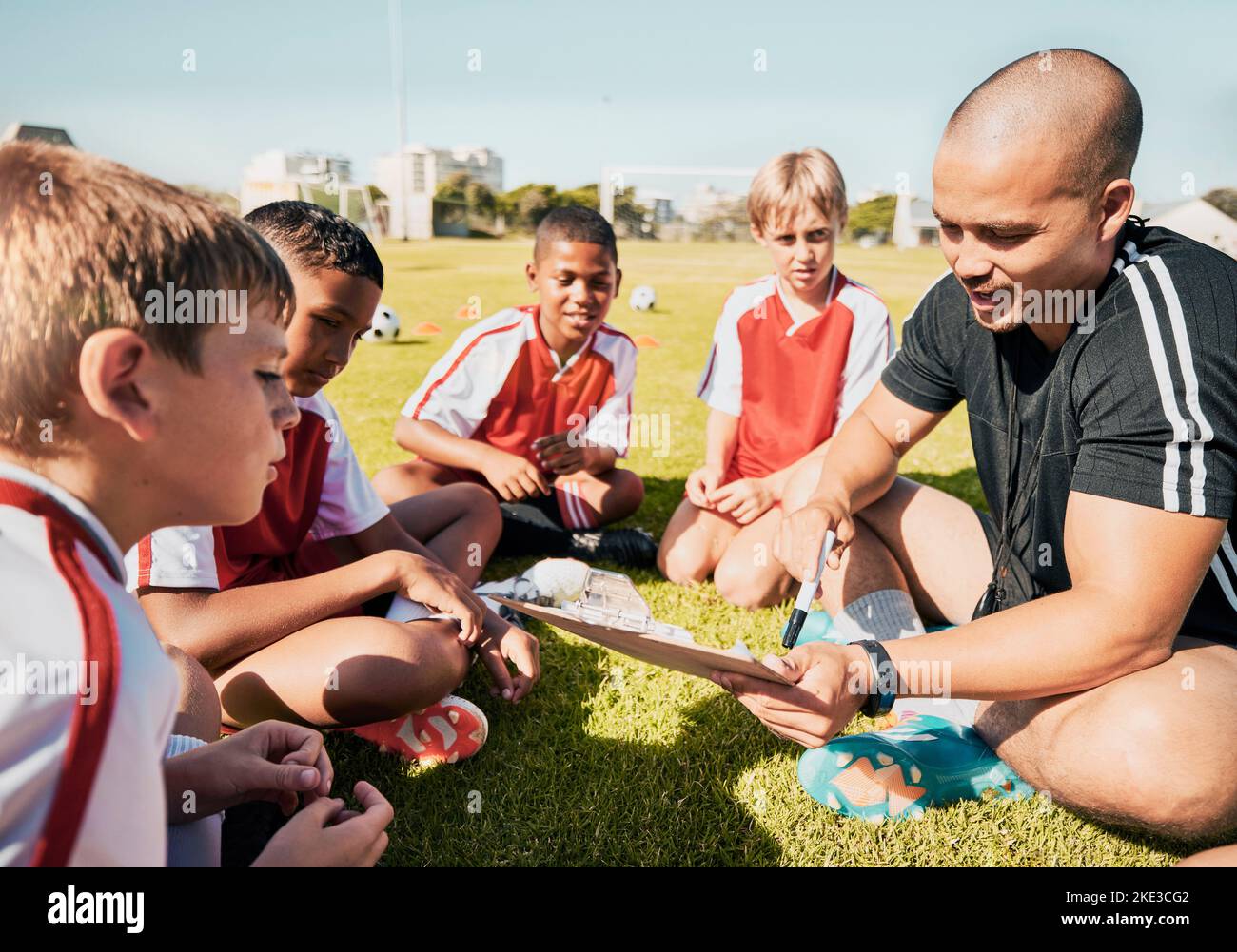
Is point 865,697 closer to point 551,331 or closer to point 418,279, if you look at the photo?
point 551,331

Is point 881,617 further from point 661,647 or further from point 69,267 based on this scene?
point 69,267

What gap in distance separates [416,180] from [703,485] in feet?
145

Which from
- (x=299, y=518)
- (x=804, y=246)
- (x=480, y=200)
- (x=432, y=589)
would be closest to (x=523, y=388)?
(x=804, y=246)

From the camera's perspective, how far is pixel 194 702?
1979mm

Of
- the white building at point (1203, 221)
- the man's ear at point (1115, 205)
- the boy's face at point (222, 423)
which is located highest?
the white building at point (1203, 221)

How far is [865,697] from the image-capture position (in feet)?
6.94

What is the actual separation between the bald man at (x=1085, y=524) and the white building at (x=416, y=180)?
33.9 m

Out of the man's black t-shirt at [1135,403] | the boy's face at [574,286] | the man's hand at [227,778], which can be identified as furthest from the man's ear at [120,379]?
the boy's face at [574,286]

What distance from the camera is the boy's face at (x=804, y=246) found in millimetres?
3922

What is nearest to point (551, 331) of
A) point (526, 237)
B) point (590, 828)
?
point (590, 828)

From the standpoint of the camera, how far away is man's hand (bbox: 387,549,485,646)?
7.98 feet

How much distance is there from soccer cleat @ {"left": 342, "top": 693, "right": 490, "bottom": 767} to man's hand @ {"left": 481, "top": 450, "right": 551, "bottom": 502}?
4.67 ft

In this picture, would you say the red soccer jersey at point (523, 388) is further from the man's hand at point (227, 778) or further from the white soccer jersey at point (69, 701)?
the white soccer jersey at point (69, 701)

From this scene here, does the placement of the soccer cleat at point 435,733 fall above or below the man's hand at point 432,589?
below
